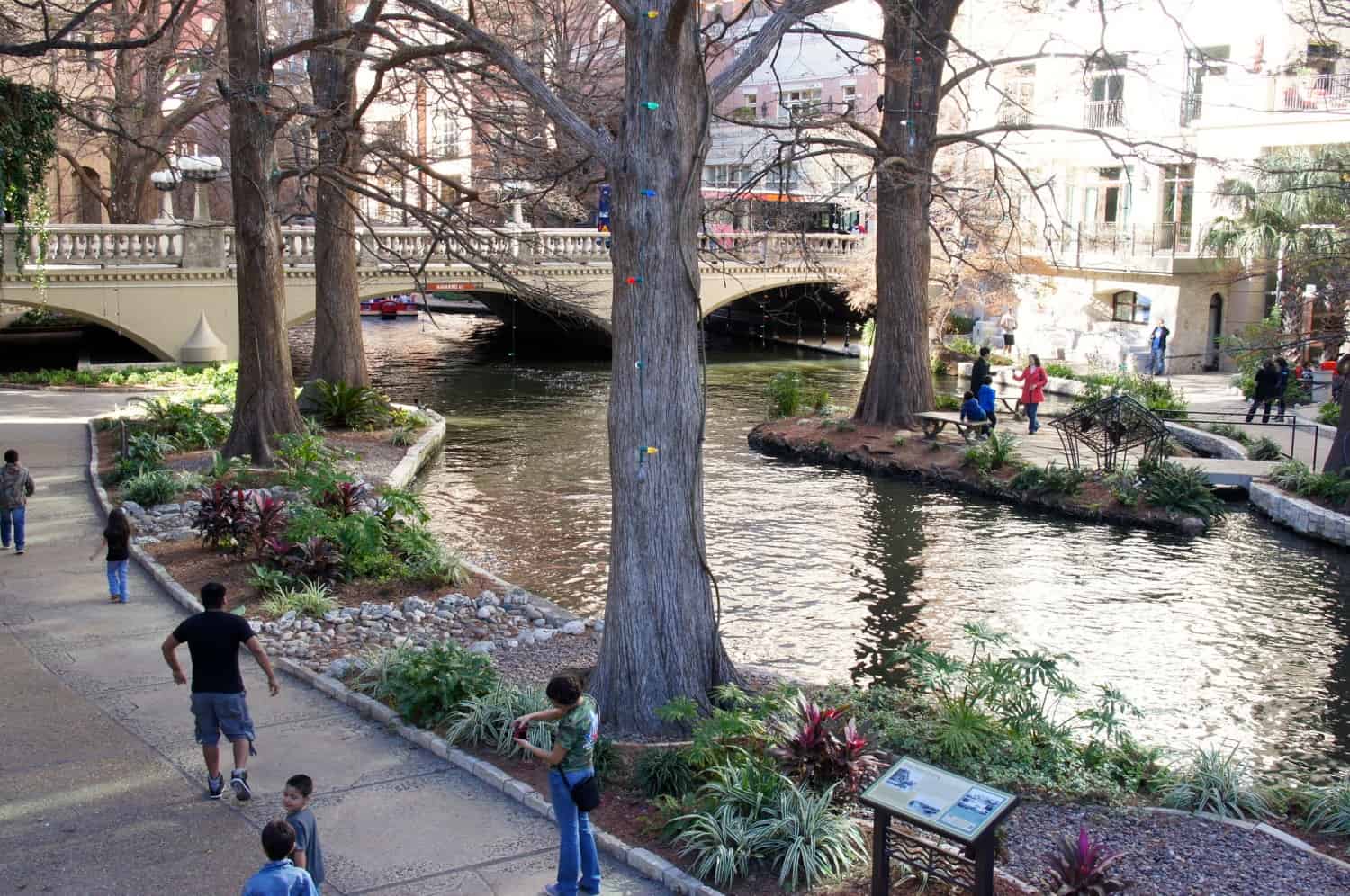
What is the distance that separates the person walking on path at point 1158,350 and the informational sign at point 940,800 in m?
29.3

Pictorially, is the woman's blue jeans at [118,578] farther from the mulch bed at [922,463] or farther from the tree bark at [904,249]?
the tree bark at [904,249]

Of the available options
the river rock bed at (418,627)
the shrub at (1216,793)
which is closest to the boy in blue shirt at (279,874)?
the river rock bed at (418,627)

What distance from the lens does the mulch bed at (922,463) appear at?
61.5 feet

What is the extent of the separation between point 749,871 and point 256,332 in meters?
14.1

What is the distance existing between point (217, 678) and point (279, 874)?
2.76m

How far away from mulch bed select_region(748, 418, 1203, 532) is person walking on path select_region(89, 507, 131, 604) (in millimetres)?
12792

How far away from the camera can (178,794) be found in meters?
8.26

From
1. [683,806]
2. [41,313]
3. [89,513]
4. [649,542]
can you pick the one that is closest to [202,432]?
[89,513]

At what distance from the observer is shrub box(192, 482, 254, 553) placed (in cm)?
1440

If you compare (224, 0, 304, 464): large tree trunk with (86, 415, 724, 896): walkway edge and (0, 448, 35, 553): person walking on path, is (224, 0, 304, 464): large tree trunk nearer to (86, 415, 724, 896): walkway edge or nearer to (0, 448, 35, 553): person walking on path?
(0, 448, 35, 553): person walking on path

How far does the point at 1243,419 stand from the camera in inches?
1048

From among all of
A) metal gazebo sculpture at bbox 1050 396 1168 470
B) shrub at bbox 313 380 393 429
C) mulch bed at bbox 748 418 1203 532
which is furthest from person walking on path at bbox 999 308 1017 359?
shrub at bbox 313 380 393 429

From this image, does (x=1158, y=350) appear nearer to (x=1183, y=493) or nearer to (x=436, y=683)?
(x=1183, y=493)

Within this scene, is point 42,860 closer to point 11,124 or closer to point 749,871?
point 749,871
